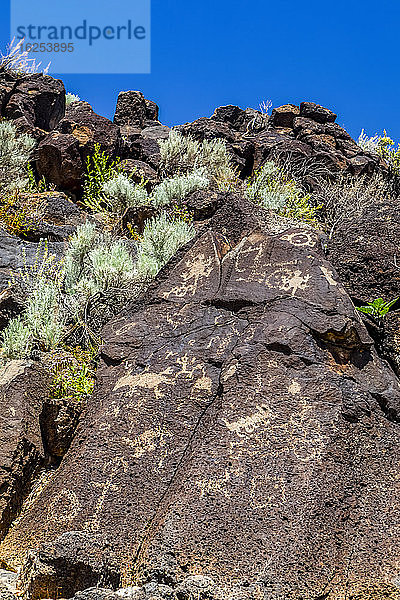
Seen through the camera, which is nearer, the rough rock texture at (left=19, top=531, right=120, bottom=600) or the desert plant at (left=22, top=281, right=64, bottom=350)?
the rough rock texture at (left=19, top=531, right=120, bottom=600)

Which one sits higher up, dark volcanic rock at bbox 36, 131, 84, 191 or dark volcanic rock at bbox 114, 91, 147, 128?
dark volcanic rock at bbox 114, 91, 147, 128

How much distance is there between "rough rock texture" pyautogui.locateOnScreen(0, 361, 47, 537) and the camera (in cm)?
331

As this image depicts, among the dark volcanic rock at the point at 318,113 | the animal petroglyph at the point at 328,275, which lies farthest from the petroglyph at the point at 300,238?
the dark volcanic rock at the point at 318,113

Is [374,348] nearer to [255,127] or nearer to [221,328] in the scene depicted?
[221,328]

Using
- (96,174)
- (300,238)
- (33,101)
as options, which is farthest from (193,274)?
(33,101)

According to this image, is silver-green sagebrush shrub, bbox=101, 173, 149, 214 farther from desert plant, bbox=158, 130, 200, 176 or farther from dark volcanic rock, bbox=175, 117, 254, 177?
dark volcanic rock, bbox=175, 117, 254, 177

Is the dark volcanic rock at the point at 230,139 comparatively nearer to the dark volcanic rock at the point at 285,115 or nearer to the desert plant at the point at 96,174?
the dark volcanic rock at the point at 285,115

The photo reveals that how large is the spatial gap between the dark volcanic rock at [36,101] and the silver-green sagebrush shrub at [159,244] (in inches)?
267

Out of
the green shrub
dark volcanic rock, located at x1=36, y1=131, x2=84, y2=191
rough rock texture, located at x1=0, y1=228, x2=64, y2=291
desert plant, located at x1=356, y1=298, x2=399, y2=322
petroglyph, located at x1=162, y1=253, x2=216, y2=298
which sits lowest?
desert plant, located at x1=356, y1=298, x2=399, y2=322

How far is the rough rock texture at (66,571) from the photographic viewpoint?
2.58 meters

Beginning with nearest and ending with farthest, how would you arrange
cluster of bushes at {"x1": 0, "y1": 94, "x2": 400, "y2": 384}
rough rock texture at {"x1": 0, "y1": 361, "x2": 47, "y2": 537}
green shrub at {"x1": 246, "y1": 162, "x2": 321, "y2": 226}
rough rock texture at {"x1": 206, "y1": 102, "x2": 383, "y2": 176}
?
rough rock texture at {"x1": 0, "y1": 361, "x2": 47, "y2": 537} < cluster of bushes at {"x1": 0, "y1": 94, "x2": 400, "y2": 384} < green shrub at {"x1": 246, "y1": 162, "x2": 321, "y2": 226} < rough rock texture at {"x1": 206, "y1": 102, "x2": 383, "y2": 176}

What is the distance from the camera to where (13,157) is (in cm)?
1049

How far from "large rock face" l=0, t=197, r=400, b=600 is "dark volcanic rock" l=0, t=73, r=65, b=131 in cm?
1031

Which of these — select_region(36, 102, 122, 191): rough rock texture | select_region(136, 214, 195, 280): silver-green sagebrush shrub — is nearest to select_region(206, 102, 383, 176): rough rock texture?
select_region(36, 102, 122, 191): rough rock texture
